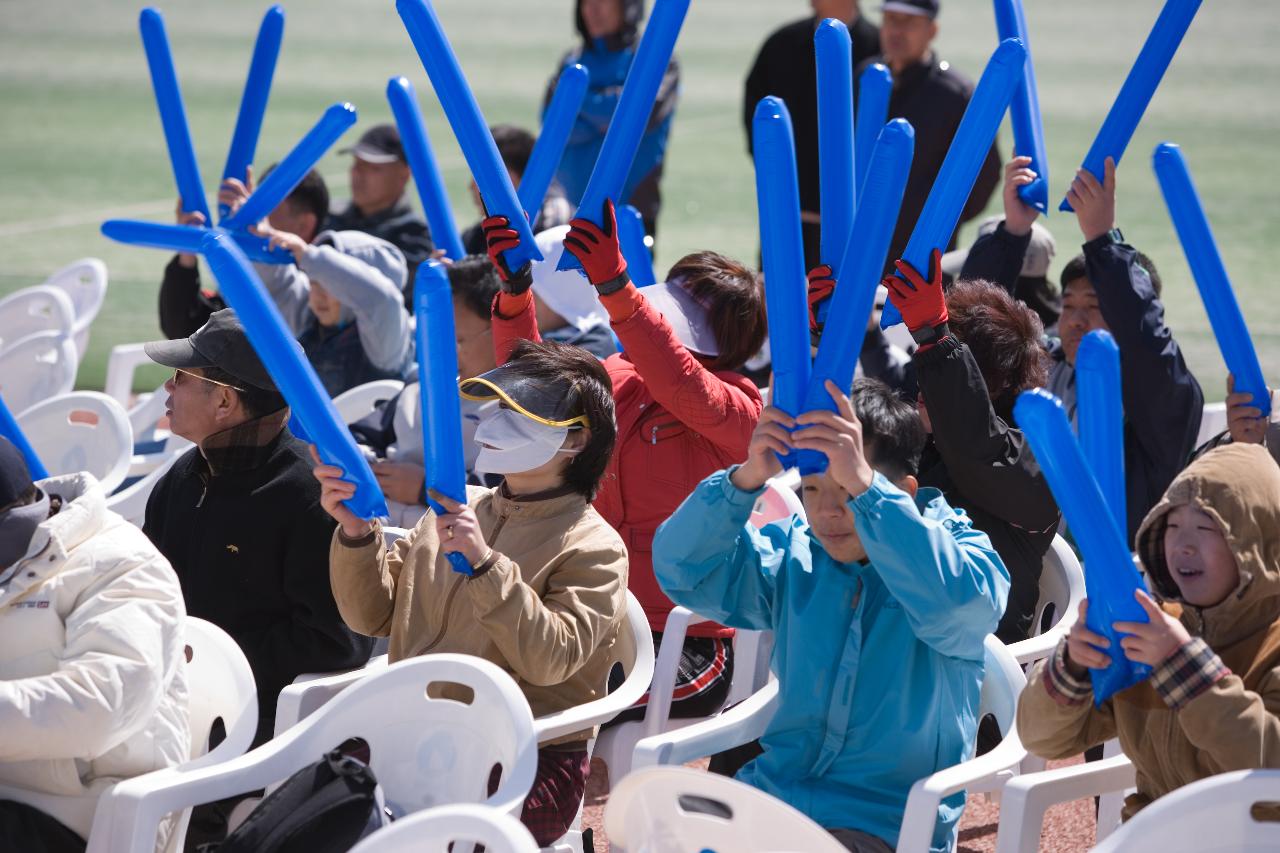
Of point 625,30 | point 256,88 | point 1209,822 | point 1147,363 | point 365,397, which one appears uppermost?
point 625,30

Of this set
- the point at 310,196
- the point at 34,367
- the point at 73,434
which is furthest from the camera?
the point at 310,196

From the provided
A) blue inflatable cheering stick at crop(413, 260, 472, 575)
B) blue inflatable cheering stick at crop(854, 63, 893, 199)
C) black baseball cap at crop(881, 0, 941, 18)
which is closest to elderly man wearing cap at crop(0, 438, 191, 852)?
blue inflatable cheering stick at crop(413, 260, 472, 575)

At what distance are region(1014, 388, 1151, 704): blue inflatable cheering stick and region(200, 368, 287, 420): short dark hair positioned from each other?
1.89m

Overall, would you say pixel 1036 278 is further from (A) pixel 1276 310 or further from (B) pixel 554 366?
(A) pixel 1276 310

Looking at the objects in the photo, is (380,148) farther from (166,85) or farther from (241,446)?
(241,446)

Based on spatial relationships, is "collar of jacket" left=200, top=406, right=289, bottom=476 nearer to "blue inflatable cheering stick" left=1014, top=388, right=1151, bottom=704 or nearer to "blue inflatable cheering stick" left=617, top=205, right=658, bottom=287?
"blue inflatable cheering stick" left=617, top=205, right=658, bottom=287

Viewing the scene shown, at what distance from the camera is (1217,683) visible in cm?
246

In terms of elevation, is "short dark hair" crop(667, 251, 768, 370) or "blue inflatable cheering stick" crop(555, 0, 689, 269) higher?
"blue inflatable cheering stick" crop(555, 0, 689, 269)

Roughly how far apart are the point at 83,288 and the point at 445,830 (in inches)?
202

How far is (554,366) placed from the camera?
11.1ft

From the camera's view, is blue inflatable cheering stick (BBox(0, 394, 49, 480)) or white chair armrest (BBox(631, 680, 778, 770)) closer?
white chair armrest (BBox(631, 680, 778, 770))

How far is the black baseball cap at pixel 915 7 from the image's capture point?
294 inches

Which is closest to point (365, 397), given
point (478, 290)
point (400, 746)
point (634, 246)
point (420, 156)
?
point (478, 290)

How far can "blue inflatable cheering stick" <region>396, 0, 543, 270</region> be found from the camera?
11.4 ft
